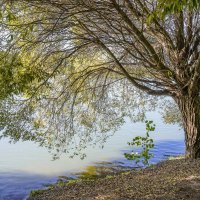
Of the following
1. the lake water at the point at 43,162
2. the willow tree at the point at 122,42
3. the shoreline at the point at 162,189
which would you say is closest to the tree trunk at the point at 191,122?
the willow tree at the point at 122,42

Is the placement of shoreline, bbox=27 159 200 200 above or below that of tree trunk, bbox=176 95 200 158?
below

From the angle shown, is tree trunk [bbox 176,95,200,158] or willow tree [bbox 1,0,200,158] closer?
willow tree [bbox 1,0,200,158]

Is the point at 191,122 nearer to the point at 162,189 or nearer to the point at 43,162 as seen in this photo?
the point at 162,189

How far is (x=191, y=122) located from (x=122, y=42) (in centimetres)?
376

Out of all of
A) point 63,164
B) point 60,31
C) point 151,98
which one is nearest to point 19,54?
point 60,31

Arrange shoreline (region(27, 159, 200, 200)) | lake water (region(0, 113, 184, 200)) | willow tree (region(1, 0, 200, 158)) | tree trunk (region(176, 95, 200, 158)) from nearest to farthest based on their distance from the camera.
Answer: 1. shoreline (region(27, 159, 200, 200))
2. willow tree (region(1, 0, 200, 158))
3. tree trunk (region(176, 95, 200, 158))
4. lake water (region(0, 113, 184, 200))

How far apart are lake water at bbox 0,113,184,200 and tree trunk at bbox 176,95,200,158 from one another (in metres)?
6.68

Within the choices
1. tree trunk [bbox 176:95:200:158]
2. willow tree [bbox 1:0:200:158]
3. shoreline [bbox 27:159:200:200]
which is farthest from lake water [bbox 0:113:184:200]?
tree trunk [bbox 176:95:200:158]

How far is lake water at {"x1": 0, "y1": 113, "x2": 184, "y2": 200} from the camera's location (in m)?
16.1

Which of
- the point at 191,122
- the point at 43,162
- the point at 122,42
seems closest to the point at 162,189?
the point at 191,122

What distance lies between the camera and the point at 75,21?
1061 centimetres

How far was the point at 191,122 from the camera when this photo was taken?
12.3 metres

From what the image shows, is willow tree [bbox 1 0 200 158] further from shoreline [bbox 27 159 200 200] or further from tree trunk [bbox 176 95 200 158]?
shoreline [bbox 27 159 200 200]

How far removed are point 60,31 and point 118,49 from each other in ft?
11.7
